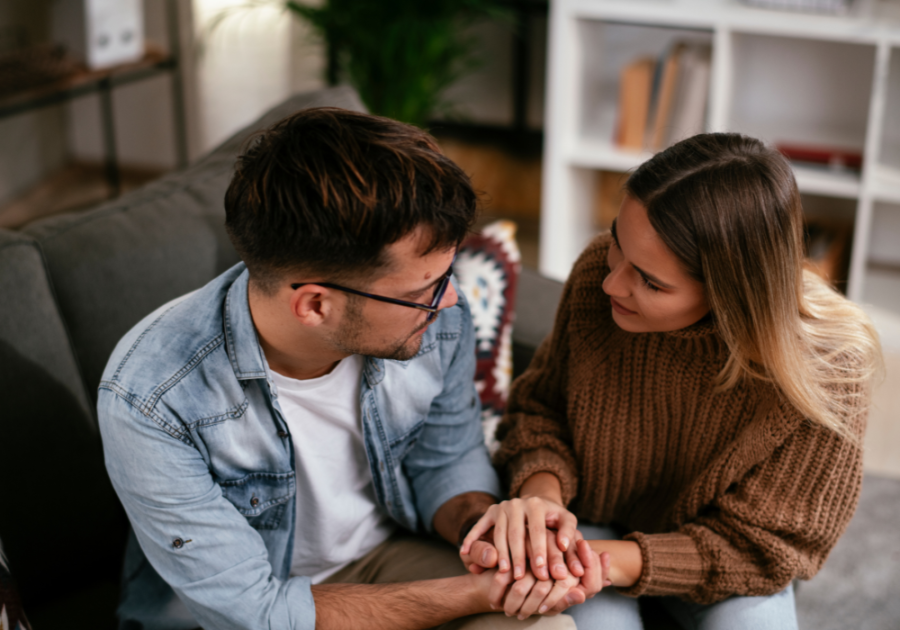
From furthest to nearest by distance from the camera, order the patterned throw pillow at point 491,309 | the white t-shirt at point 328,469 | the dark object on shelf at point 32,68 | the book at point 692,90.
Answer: the dark object on shelf at point 32,68, the book at point 692,90, the patterned throw pillow at point 491,309, the white t-shirt at point 328,469

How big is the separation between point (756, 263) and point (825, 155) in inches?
68.4

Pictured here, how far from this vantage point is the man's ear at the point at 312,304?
1004 millimetres

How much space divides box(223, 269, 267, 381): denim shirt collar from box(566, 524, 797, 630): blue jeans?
542 mm

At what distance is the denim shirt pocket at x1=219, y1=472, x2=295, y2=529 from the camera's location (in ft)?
3.65

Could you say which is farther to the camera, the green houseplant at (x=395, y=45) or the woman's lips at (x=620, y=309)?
the green houseplant at (x=395, y=45)

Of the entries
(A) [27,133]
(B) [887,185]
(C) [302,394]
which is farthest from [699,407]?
(A) [27,133]

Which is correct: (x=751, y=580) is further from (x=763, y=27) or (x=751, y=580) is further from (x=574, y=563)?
(x=763, y=27)

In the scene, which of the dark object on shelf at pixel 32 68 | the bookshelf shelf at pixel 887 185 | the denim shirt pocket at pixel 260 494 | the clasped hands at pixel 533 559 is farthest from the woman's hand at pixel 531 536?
the dark object on shelf at pixel 32 68

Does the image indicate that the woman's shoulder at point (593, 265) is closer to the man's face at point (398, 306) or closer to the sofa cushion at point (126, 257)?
the man's face at point (398, 306)

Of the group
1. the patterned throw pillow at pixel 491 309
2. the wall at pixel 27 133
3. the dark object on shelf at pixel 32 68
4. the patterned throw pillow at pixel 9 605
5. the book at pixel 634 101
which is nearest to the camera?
the patterned throw pillow at pixel 9 605

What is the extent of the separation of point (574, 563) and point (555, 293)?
2.17ft

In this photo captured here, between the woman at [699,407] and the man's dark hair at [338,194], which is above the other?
the man's dark hair at [338,194]

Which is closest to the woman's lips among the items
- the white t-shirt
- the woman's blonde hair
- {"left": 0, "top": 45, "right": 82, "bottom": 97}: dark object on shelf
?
the woman's blonde hair

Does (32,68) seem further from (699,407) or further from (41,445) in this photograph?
(699,407)
